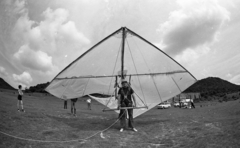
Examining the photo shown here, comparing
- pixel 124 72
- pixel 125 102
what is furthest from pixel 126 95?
pixel 124 72

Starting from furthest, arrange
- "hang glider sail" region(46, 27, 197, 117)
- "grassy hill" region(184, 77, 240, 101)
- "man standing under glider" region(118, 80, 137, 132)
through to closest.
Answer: "grassy hill" region(184, 77, 240, 101) → "hang glider sail" region(46, 27, 197, 117) → "man standing under glider" region(118, 80, 137, 132)

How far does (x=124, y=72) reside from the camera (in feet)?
32.5

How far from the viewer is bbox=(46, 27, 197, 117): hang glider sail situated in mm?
8742

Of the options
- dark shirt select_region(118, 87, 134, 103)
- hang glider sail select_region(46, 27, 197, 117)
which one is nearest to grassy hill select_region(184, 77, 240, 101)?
hang glider sail select_region(46, 27, 197, 117)

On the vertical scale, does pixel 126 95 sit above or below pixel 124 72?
below

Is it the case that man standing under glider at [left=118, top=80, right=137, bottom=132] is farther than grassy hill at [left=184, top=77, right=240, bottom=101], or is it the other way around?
grassy hill at [left=184, top=77, right=240, bottom=101]

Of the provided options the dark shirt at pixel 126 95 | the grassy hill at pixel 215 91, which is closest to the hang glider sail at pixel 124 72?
the dark shirt at pixel 126 95

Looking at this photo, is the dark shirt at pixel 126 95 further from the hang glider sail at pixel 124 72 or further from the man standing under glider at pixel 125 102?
the hang glider sail at pixel 124 72

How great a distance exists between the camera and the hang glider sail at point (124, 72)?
8.74 meters

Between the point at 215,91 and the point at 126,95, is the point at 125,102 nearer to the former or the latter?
the point at 126,95

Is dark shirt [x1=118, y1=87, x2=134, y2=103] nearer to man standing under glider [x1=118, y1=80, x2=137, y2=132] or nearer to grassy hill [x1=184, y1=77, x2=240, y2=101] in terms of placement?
man standing under glider [x1=118, y1=80, x2=137, y2=132]

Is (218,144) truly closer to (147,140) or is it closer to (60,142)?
(147,140)

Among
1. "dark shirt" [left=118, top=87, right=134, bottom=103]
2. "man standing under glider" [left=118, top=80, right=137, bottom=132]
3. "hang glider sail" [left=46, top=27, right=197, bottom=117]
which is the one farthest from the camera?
"hang glider sail" [left=46, top=27, right=197, bottom=117]

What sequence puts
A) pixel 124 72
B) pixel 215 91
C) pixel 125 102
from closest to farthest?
pixel 125 102 → pixel 124 72 → pixel 215 91
